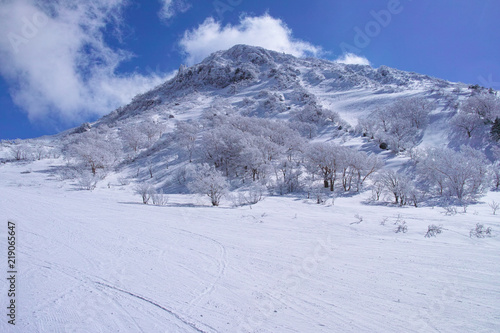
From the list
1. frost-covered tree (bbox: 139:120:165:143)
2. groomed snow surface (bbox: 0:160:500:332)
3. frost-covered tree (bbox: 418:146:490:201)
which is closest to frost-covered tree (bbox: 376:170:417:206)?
frost-covered tree (bbox: 418:146:490:201)

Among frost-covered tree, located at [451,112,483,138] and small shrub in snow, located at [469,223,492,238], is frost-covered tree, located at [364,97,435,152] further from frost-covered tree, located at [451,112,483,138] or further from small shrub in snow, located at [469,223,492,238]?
small shrub in snow, located at [469,223,492,238]

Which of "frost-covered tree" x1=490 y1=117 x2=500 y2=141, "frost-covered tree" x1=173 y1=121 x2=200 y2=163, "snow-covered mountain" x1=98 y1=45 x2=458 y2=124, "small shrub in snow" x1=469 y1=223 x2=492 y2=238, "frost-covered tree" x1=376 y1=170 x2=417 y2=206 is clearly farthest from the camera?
"snow-covered mountain" x1=98 y1=45 x2=458 y2=124

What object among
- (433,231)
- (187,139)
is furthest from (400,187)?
(187,139)

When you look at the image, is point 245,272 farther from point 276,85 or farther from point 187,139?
point 276,85

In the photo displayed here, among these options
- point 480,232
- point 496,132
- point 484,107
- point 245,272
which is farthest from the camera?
point 484,107

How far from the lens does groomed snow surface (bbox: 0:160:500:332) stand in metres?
4.05

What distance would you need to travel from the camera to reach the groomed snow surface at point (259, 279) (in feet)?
13.3

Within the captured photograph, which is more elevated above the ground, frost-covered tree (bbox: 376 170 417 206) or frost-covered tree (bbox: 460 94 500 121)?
frost-covered tree (bbox: 460 94 500 121)

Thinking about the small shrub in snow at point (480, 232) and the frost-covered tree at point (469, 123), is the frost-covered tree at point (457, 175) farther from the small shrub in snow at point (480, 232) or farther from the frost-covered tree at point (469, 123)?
the frost-covered tree at point (469, 123)

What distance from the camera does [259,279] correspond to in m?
5.52

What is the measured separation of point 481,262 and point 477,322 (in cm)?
262

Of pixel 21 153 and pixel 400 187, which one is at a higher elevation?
pixel 21 153

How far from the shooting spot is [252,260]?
21.5 feet

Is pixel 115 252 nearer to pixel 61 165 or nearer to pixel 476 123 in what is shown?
pixel 61 165
